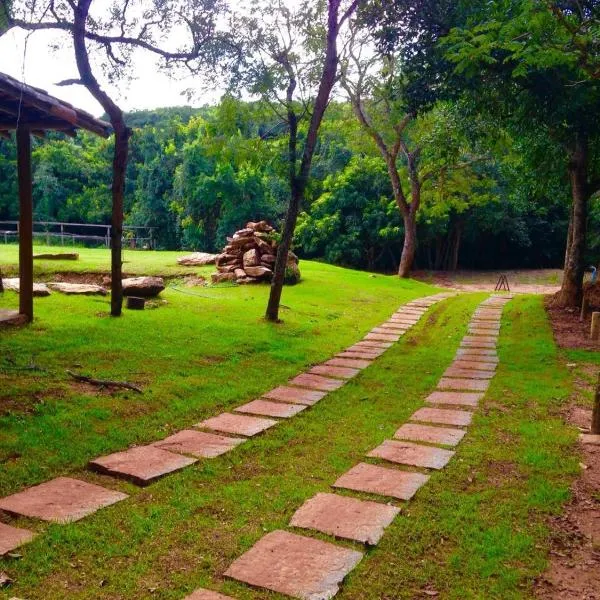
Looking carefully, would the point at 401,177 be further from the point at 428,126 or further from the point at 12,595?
the point at 12,595

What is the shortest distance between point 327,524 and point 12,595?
155 centimetres

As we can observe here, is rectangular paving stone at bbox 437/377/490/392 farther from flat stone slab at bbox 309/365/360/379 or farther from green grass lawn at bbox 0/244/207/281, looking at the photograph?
green grass lawn at bbox 0/244/207/281

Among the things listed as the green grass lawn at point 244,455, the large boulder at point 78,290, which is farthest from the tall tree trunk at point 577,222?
the large boulder at point 78,290

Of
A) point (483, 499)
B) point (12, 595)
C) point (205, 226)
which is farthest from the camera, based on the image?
point (205, 226)

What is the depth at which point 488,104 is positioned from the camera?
31.4ft

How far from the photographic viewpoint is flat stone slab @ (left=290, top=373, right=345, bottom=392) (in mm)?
6375

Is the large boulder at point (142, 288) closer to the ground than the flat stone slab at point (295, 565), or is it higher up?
higher up

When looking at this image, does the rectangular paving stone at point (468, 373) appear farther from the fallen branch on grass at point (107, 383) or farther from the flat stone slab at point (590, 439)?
the fallen branch on grass at point (107, 383)

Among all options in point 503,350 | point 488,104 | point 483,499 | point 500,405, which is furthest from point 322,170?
point 483,499

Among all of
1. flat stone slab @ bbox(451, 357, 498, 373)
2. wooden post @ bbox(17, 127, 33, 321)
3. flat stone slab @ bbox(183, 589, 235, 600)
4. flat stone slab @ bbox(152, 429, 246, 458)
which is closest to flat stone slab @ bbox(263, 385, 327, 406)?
flat stone slab @ bbox(152, 429, 246, 458)

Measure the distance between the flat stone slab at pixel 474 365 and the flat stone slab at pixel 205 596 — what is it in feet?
18.0

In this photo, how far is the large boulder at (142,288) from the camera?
11.1 meters

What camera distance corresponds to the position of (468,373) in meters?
7.16

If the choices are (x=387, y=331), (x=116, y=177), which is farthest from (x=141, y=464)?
(x=387, y=331)
